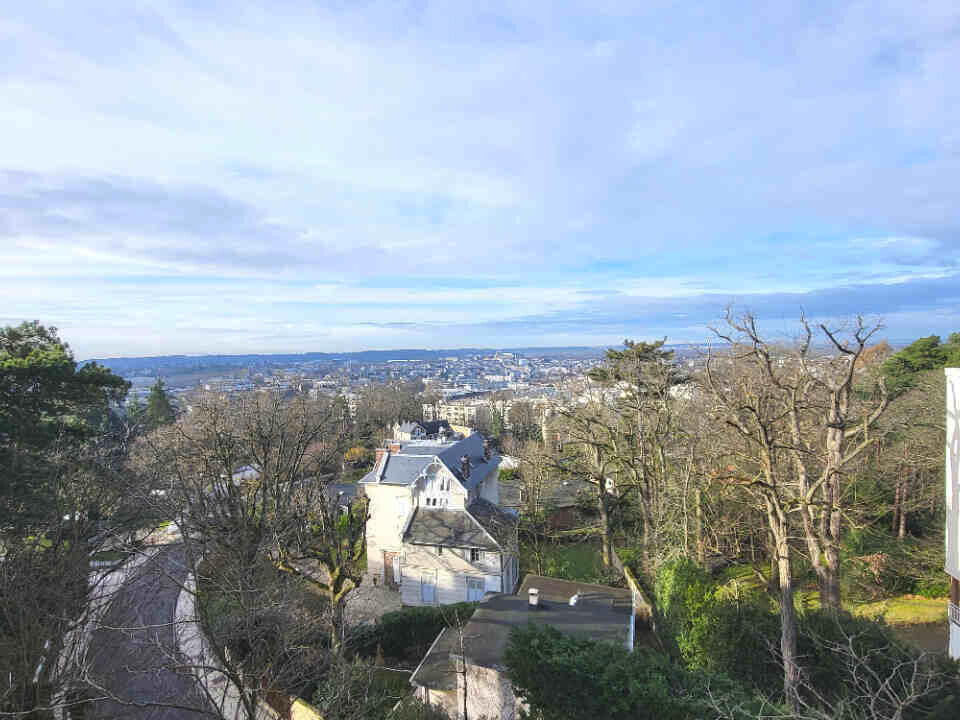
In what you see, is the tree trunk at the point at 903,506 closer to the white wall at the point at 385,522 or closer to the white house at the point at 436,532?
the white house at the point at 436,532

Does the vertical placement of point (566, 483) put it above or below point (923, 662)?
below

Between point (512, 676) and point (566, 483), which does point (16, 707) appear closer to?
point (512, 676)

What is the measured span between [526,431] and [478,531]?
129ft

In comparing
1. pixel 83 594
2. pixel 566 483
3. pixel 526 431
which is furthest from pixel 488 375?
pixel 83 594

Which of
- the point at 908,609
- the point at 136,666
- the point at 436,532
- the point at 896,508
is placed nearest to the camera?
the point at 136,666

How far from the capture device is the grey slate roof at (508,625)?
11586 mm

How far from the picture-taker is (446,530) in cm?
2064

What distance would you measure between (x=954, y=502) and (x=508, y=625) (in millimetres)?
9626

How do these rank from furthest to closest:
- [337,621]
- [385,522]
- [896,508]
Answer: [385,522] → [896,508] → [337,621]

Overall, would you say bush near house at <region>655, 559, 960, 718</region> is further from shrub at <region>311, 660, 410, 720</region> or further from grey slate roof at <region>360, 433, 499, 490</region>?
grey slate roof at <region>360, 433, 499, 490</region>

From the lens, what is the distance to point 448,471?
21359 mm

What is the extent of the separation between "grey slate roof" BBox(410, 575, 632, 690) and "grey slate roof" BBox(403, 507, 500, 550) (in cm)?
505

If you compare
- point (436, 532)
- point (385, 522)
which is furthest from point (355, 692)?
point (385, 522)

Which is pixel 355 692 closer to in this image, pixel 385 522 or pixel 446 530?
pixel 446 530
